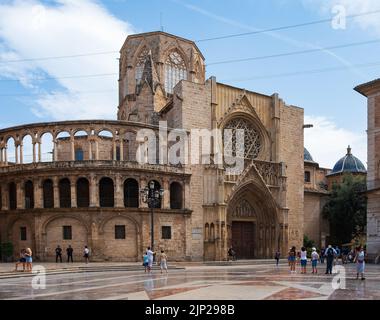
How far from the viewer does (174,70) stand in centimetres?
4647

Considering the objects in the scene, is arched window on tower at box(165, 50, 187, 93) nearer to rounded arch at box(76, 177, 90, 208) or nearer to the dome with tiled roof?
rounded arch at box(76, 177, 90, 208)

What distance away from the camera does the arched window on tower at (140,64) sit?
151 feet

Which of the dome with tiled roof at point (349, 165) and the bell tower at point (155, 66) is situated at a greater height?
the bell tower at point (155, 66)

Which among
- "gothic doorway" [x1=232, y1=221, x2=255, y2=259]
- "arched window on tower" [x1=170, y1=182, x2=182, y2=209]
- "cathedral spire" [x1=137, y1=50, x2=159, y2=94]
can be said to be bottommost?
"gothic doorway" [x1=232, y1=221, x2=255, y2=259]

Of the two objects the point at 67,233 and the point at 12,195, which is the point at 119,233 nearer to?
the point at 67,233

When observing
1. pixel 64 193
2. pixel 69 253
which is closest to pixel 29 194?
pixel 64 193

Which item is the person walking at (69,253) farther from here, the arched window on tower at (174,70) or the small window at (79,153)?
the arched window on tower at (174,70)

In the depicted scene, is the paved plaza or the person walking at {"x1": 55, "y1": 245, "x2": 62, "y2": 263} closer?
the paved plaza

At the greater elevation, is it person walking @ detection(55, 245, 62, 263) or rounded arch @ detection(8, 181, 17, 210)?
rounded arch @ detection(8, 181, 17, 210)

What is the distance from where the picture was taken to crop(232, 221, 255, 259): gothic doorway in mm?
37625

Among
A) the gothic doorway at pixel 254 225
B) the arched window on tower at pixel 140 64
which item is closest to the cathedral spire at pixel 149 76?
the arched window on tower at pixel 140 64

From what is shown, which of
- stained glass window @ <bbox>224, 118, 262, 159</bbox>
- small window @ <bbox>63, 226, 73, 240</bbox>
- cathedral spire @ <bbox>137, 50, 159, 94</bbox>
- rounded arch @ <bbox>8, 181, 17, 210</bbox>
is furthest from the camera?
cathedral spire @ <bbox>137, 50, 159, 94</bbox>

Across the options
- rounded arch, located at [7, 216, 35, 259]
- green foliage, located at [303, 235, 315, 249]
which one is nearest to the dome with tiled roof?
green foliage, located at [303, 235, 315, 249]

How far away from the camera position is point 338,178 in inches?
2168
